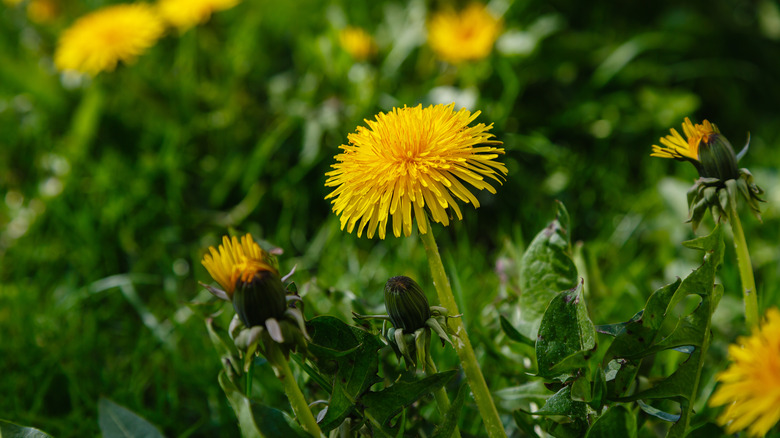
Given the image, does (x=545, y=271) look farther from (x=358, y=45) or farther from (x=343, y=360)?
(x=358, y=45)

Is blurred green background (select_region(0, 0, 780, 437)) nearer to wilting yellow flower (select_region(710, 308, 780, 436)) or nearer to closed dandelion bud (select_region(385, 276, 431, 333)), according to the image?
closed dandelion bud (select_region(385, 276, 431, 333))

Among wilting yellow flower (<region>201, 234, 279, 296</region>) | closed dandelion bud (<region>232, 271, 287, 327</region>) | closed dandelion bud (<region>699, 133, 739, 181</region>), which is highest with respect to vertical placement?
closed dandelion bud (<region>699, 133, 739, 181</region>)

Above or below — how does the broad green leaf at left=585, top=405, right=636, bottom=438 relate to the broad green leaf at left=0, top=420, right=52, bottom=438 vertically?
above

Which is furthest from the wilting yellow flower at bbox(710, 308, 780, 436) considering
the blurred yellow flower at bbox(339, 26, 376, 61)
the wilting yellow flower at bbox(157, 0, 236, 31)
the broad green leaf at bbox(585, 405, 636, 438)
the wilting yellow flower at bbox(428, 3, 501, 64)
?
the wilting yellow flower at bbox(157, 0, 236, 31)

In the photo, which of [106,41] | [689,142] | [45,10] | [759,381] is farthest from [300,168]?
[759,381]

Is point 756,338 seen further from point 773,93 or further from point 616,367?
point 773,93

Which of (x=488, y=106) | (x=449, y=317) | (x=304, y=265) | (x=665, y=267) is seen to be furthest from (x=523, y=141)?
(x=449, y=317)

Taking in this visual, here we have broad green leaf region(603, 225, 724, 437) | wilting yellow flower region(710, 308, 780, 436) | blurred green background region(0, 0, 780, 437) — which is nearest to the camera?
wilting yellow flower region(710, 308, 780, 436)
